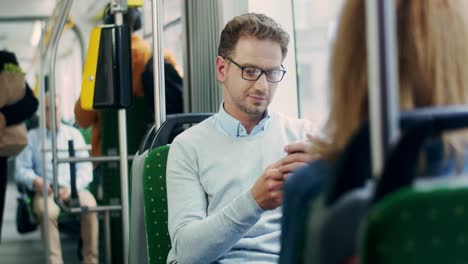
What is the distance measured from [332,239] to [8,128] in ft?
14.3

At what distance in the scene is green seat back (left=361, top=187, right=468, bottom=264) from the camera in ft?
2.66

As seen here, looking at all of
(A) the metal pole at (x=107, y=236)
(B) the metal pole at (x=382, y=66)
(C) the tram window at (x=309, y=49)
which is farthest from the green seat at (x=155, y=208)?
(A) the metal pole at (x=107, y=236)

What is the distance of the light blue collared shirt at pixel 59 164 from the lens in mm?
5645

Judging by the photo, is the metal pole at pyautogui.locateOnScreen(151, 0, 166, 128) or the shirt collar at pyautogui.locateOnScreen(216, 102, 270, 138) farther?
the metal pole at pyautogui.locateOnScreen(151, 0, 166, 128)

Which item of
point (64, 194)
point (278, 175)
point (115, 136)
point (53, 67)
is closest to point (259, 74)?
point (278, 175)

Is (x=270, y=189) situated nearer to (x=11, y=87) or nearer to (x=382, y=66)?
(x=382, y=66)

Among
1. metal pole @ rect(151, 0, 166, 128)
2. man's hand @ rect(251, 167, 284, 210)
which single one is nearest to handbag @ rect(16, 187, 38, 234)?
metal pole @ rect(151, 0, 166, 128)

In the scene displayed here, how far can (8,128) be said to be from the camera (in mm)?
4969

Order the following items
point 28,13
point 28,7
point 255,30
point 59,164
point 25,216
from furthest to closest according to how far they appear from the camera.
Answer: point 28,13 < point 28,7 < point 25,216 < point 59,164 < point 255,30

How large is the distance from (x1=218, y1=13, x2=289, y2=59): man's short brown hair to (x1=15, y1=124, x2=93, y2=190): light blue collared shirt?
3154mm

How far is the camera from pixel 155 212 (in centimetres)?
229

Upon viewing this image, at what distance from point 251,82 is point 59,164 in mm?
3835

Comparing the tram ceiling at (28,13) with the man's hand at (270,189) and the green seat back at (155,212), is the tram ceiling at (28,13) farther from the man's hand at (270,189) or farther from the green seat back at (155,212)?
the man's hand at (270,189)

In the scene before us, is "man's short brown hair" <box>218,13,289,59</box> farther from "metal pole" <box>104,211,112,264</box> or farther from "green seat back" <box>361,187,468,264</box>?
"metal pole" <box>104,211,112,264</box>
